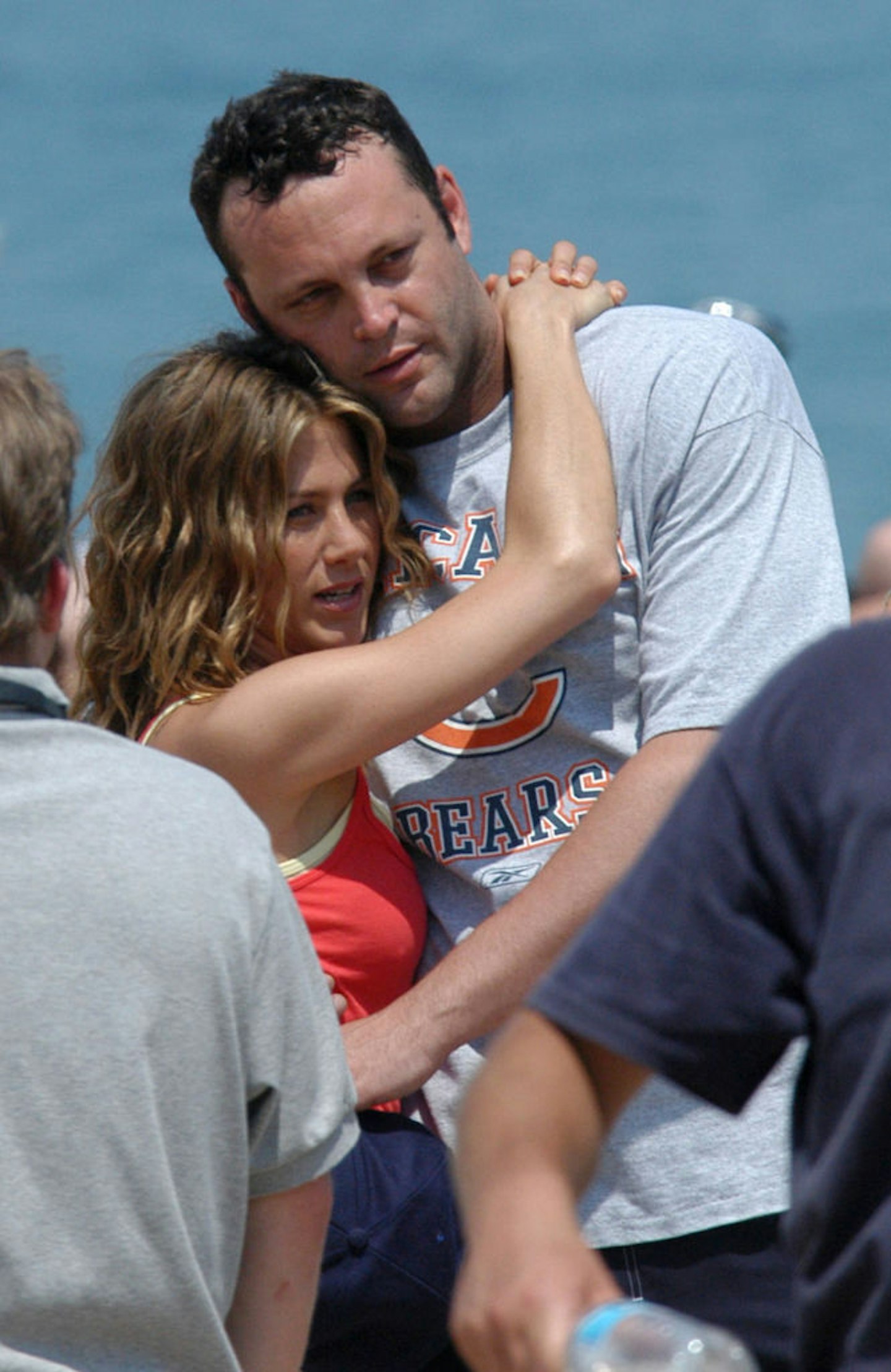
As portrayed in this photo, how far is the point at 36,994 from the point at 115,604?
98cm

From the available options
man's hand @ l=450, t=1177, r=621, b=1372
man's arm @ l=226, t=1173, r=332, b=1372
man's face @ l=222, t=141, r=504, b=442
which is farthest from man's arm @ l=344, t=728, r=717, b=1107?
man's hand @ l=450, t=1177, r=621, b=1372

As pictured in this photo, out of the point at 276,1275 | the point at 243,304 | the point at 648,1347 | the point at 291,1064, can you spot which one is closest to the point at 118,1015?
the point at 291,1064

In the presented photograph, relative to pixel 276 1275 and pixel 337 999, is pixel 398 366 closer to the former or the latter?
pixel 337 999

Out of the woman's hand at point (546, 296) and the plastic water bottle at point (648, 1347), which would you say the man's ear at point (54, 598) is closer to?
the plastic water bottle at point (648, 1347)

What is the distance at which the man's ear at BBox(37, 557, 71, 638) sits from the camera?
1446 millimetres

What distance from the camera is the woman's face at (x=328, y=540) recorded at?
2.16 metres

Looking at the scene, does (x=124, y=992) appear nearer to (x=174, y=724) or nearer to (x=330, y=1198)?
(x=330, y=1198)

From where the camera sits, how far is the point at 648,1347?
899 millimetres

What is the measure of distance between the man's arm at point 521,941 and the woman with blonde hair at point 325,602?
0.31 feet

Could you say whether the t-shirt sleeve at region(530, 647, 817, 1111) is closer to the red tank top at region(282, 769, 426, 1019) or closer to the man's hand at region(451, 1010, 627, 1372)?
the man's hand at region(451, 1010, 627, 1372)

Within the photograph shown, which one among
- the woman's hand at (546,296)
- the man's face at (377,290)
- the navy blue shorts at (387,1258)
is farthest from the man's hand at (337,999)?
the woman's hand at (546,296)

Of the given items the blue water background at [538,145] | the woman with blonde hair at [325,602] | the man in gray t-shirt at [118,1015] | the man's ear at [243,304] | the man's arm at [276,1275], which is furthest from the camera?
the blue water background at [538,145]

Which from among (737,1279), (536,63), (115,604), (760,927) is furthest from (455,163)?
(760,927)

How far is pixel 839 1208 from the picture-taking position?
39.2 inches
